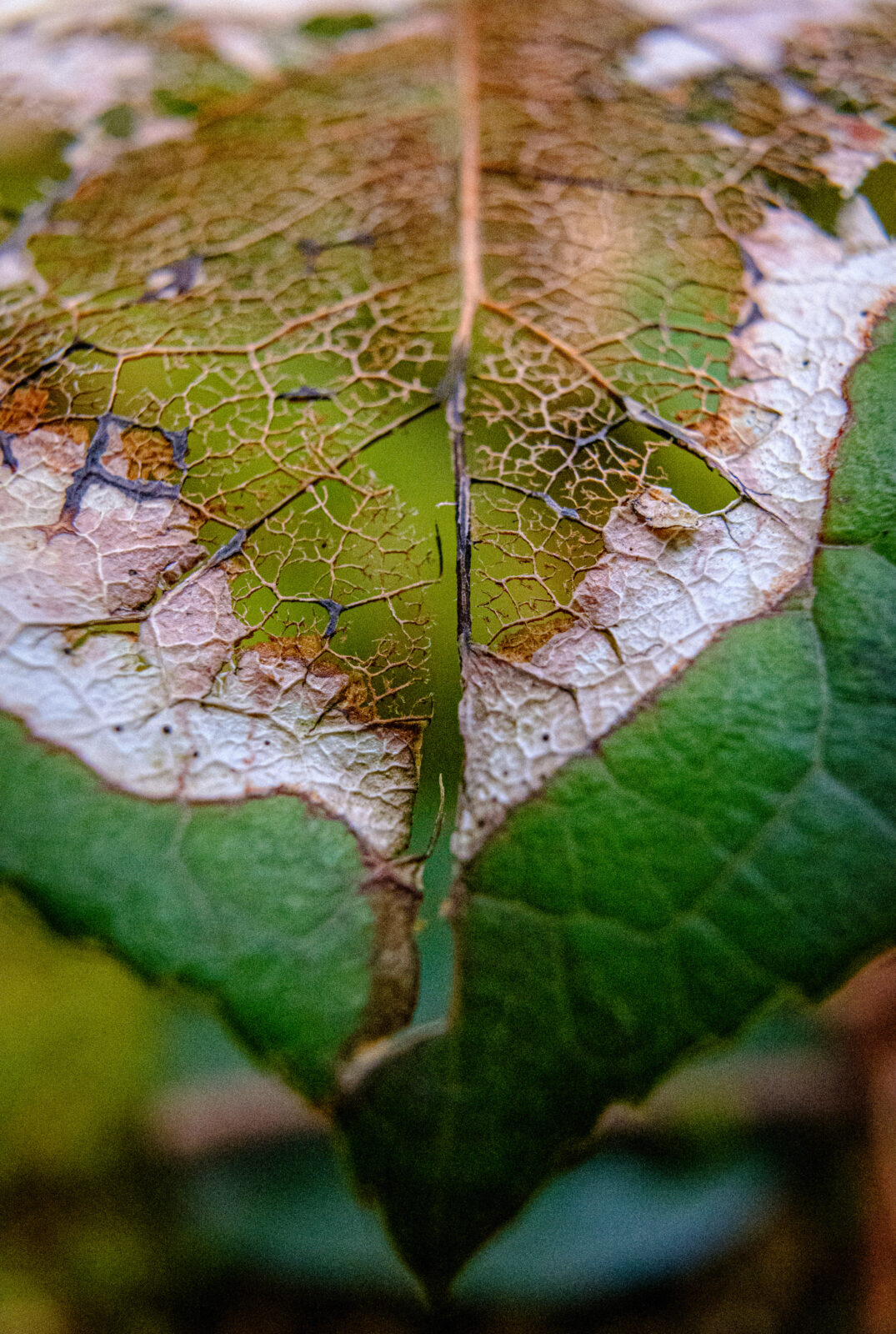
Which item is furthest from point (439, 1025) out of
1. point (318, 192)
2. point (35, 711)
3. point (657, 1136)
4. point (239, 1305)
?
point (239, 1305)

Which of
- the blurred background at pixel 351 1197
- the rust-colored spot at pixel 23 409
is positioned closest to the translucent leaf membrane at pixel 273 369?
the rust-colored spot at pixel 23 409

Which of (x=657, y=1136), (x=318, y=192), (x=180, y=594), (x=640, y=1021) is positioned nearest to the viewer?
(x=640, y=1021)

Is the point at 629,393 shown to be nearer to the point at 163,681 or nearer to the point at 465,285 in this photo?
the point at 465,285

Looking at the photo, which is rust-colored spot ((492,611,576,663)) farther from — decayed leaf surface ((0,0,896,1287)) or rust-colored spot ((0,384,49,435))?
rust-colored spot ((0,384,49,435))

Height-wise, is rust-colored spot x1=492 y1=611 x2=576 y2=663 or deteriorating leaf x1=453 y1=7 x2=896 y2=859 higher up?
deteriorating leaf x1=453 y1=7 x2=896 y2=859

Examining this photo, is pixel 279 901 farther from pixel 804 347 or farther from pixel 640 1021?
pixel 804 347

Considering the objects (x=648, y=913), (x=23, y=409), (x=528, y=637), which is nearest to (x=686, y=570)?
(x=528, y=637)

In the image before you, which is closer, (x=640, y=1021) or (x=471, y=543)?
(x=640, y=1021)

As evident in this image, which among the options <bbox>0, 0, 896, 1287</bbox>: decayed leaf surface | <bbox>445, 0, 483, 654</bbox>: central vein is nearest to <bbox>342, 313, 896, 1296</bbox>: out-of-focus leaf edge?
<bbox>0, 0, 896, 1287</bbox>: decayed leaf surface
